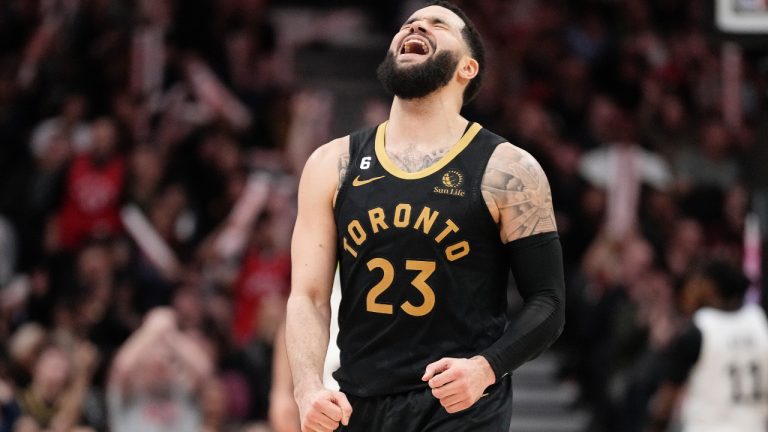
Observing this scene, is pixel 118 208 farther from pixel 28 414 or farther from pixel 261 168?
pixel 28 414

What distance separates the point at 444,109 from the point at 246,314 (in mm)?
8640

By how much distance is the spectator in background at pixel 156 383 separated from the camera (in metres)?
11.5

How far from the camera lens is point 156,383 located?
11578mm

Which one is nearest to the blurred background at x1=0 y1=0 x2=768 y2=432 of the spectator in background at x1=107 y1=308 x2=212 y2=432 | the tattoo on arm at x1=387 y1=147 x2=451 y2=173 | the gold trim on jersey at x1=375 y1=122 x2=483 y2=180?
the spectator in background at x1=107 y1=308 x2=212 y2=432

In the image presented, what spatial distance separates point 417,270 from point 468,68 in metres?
0.82

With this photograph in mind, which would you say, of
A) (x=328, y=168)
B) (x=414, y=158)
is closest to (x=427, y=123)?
(x=414, y=158)

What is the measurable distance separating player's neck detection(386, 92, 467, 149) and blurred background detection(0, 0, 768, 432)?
14.2 feet

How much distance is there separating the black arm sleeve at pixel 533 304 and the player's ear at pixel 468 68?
26.3 inches

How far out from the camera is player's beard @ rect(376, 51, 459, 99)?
4.89 meters

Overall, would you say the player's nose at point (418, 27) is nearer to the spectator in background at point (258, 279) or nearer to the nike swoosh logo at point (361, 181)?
the nike swoosh logo at point (361, 181)

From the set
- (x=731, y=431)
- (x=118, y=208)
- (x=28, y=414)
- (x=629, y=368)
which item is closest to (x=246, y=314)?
(x=118, y=208)

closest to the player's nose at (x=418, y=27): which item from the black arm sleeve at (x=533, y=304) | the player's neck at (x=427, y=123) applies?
the player's neck at (x=427, y=123)

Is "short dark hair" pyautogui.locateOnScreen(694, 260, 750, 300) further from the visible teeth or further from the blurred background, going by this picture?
the visible teeth

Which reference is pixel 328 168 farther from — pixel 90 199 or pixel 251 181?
pixel 251 181
